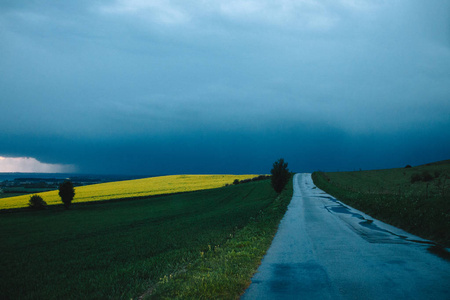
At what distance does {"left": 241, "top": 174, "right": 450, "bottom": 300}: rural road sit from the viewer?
522cm

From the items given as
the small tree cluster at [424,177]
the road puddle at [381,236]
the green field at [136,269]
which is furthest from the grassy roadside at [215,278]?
the small tree cluster at [424,177]

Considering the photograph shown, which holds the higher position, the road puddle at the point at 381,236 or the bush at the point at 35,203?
the road puddle at the point at 381,236

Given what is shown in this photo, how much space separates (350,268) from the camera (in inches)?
262

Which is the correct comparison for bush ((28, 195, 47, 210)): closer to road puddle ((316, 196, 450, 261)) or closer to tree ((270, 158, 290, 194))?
tree ((270, 158, 290, 194))

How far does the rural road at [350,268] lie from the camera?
5.22 m

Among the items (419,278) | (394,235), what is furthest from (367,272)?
(394,235)

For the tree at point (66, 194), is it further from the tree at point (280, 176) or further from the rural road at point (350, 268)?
the rural road at point (350, 268)

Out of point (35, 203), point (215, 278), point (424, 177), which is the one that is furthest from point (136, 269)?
point (35, 203)

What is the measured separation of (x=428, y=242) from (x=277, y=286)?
22.7 feet

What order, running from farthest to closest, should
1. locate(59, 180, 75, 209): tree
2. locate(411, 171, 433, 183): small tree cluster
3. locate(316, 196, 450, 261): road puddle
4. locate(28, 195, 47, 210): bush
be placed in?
1. locate(59, 180, 75, 209): tree
2. locate(28, 195, 47, 210): bush
3. locate(411, 171, 433, 183): small tree cluster
4. locate(316, 196, 450, 261): road puddle

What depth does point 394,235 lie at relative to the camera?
10.5 metres

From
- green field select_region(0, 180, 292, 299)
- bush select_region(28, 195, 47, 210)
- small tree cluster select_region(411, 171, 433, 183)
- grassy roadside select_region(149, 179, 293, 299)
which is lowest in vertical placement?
bush select_region(28, 195, 47, 210)

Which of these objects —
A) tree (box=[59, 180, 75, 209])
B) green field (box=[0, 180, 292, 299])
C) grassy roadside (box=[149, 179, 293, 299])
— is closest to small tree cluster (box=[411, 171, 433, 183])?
green field (box=[0, 180, 292, 299])

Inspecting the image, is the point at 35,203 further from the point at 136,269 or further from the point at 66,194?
the point at 136,269
